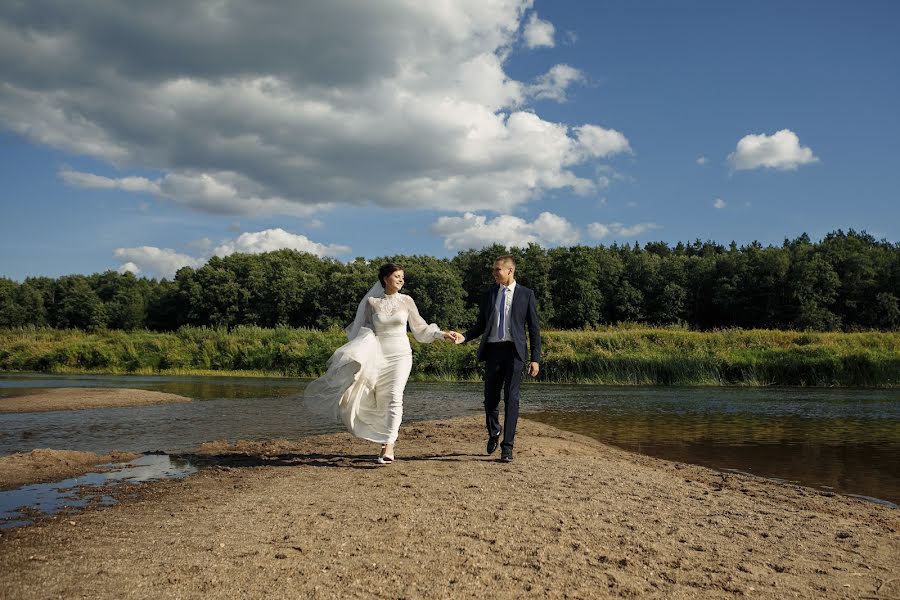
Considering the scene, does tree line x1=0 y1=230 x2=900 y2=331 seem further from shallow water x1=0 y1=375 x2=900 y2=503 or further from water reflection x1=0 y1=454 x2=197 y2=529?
water reflection x1=0 y1=454 x2=197 y2=529

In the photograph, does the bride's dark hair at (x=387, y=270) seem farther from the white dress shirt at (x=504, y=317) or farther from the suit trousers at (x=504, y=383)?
the suit trousers at (x=504, y=383)

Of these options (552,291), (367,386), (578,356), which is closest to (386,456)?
(367,386)

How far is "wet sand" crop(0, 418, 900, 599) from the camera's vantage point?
3.88 meters

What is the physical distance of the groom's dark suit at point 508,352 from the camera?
8.24m

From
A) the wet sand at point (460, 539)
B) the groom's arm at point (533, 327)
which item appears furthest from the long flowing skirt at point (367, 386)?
the groom's arm at point (533, 327)

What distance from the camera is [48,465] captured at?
787 centimetres

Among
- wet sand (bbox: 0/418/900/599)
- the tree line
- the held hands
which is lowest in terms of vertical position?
wet sand (bbox: 0/418/900/599)

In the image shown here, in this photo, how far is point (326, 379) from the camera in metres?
8.52

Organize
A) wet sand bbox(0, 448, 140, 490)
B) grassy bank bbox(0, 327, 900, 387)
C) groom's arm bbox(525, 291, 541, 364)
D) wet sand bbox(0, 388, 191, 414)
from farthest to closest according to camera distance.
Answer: grassy bank bbox(0, 327, 900, 387) < wet sand bbox(0, 388, 191, 414) < groom's arm bbox(525, 291, 541, 364) < wet sand bbox(0, 448, 140, 490)

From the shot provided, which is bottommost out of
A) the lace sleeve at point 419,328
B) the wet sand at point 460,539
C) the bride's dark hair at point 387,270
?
the wet sand at point 460,539

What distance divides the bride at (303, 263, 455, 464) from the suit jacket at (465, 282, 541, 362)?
0.96m

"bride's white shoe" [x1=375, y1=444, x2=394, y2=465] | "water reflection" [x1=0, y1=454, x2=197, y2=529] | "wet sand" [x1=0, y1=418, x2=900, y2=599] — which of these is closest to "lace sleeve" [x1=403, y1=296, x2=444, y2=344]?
"bride's white shoe" [x1=375, y1=444, x2=394, y2=465]

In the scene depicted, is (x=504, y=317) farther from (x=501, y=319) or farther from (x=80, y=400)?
(x=80, y=400)

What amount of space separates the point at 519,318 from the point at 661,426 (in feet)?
23.0
